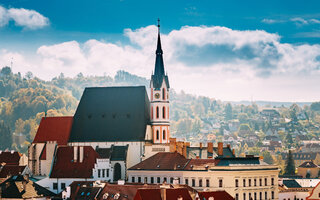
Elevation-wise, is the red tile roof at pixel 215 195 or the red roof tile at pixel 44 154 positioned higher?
the red roof tile at pixel 44 154

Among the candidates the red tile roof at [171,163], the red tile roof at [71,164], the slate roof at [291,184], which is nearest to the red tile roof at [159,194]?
the red tile roof at [171,163]

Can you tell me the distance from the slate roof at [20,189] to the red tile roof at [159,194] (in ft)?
69.1

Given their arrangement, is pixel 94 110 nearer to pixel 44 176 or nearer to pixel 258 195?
pixel 44 176

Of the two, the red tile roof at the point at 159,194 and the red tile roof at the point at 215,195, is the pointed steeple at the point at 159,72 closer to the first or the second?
the red tile roof at the point at 215,195

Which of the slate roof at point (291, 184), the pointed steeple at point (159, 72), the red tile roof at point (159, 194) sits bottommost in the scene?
the slate roof at point (291, 184)

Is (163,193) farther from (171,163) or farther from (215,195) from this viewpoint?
(171,163)

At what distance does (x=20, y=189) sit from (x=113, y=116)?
32916mm

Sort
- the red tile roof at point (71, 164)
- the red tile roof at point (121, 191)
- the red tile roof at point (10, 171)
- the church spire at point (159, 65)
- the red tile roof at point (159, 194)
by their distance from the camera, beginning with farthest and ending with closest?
the church spire at point (159, 65), the red tile roof at point (71, 164), the red tile roof at point (10, 171), the red tile roof at point (121, 191), the red tile roof at point (159, 194)

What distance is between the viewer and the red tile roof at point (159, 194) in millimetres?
93000

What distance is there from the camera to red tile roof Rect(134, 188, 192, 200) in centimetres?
9300

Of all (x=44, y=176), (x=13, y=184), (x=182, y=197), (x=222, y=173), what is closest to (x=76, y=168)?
(x=44, y=176)

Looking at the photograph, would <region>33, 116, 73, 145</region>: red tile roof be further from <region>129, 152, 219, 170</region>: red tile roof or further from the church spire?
the church spire

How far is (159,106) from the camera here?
138 meters

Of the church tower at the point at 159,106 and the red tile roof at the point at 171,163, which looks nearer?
the red tile roof at the point at 171,163
